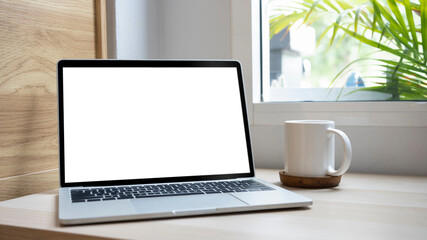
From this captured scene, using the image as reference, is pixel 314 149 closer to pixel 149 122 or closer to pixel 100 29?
pixel 149 122

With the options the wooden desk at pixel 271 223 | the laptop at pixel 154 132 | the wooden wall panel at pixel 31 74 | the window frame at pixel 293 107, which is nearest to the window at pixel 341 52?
the window frame at pixel 293 107

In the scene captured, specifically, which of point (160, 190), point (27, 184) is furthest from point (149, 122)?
point (27, 184)

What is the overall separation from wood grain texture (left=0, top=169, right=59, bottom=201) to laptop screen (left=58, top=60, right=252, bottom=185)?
0.40ft

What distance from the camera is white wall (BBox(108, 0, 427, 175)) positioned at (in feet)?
3.49

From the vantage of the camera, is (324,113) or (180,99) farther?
(324,113)

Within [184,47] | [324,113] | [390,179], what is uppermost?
[184,47]

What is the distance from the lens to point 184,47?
4.22 feet

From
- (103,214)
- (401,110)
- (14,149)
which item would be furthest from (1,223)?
(401,110)

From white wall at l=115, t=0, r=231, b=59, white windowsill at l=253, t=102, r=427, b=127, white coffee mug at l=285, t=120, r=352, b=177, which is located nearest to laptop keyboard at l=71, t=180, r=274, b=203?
white coffee mug at l=285, t=120, r=352, b=177

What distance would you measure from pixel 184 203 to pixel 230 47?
634mm

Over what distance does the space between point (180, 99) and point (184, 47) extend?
1.24 feet

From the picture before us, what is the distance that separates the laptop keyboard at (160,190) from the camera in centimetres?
75

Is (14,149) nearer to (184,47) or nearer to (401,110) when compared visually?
(184,47)

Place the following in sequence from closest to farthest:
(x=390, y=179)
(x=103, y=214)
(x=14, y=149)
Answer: (x=103, y=214)
(x=14, y=149)
(x=390, y=179)
